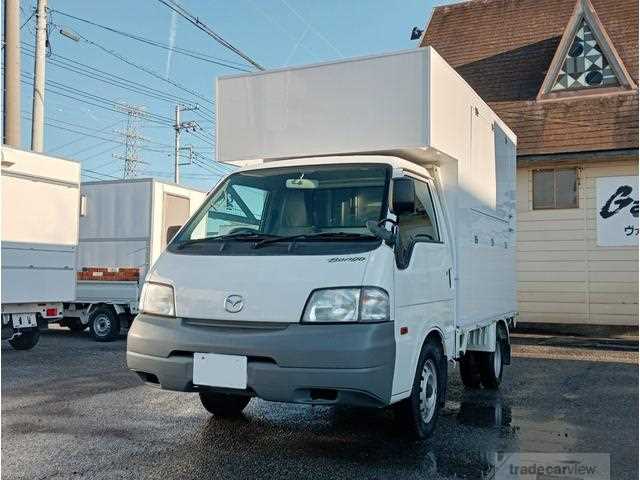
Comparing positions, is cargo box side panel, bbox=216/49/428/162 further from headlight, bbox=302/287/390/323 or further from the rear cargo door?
headlight, bbox=302/287/390/323

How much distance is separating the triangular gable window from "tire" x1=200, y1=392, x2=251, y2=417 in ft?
38.2

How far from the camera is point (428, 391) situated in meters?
4.93

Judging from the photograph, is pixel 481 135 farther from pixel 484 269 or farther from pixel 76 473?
pixel 76 473

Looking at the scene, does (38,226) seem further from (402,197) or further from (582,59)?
(582,59)

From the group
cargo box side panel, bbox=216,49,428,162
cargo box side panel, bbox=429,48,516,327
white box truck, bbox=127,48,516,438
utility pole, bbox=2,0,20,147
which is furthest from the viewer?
utility pole, bbox=2,0,20,147

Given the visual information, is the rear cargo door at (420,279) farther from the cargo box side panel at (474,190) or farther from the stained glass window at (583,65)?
the stained glass window at (583,65)

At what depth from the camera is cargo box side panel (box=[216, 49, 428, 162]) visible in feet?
17.1

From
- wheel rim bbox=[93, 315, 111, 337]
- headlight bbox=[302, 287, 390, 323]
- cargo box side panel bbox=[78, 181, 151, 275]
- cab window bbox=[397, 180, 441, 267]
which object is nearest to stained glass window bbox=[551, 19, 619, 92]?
cargo box side panel bbox=[78, 181, 151, 275]

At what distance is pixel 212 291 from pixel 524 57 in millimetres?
13940

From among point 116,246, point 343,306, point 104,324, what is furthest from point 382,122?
point 104,324

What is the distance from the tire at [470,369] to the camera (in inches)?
286

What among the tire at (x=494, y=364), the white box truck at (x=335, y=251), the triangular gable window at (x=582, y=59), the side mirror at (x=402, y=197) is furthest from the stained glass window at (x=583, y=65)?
the side mirror at (x=402, y=197)

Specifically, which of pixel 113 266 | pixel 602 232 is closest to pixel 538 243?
pixel 602 232

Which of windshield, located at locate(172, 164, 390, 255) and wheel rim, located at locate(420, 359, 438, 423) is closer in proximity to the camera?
windshield, located at locate(172, 164, 390, 255)
